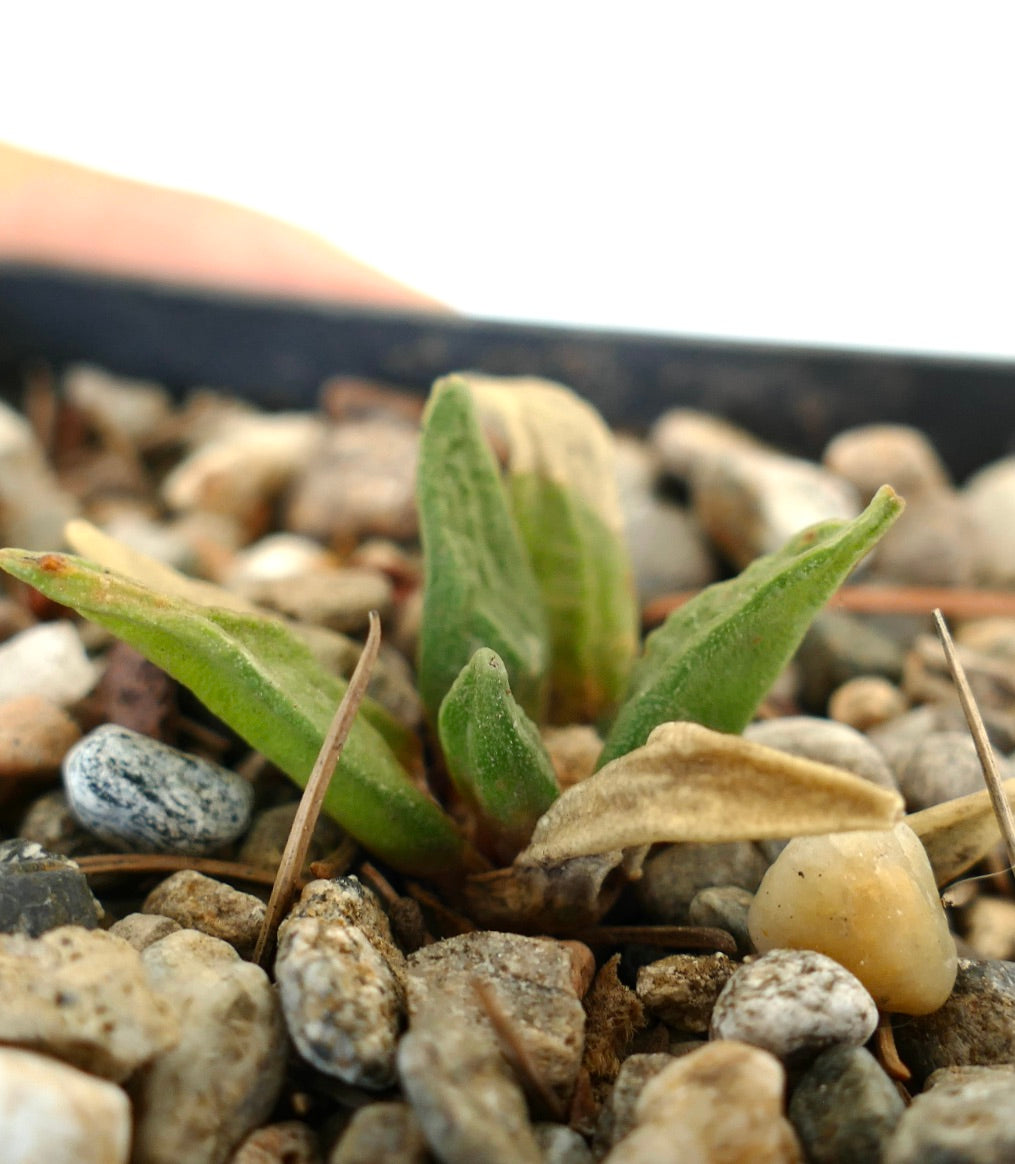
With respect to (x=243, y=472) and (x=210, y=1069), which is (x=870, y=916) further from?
(x=243, y=472)

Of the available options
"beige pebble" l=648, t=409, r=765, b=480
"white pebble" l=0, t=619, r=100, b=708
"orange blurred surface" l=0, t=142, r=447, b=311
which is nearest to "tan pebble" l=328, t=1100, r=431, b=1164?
"white pebble" l=0, t=619, r=100, b=708

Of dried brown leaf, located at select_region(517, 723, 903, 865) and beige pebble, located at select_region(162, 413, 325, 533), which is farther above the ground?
dried brown leaf, located at select_region(517, 723, 903, 865)

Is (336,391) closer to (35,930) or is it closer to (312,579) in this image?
(312,579)

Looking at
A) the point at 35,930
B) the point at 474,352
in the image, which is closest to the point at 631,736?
the point at 35,930

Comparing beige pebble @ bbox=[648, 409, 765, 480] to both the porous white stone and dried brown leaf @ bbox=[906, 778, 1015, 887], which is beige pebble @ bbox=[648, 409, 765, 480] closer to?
dried brown leaf @ bbox=[906, 778, 1015, 887]

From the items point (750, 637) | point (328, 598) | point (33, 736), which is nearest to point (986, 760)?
point (750, 637)
